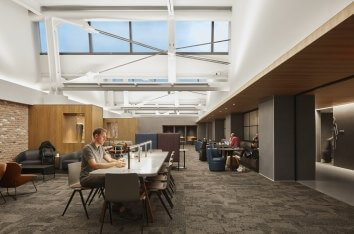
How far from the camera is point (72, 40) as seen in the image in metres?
13.3

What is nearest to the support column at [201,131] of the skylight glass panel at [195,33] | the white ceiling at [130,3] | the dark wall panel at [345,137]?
the skylight glass panel at [195,33]

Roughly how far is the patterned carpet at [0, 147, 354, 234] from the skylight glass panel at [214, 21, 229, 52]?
308 inches

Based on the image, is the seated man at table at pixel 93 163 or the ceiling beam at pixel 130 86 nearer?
the seated man at table at pixel 93 163

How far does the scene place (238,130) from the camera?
16422 mm

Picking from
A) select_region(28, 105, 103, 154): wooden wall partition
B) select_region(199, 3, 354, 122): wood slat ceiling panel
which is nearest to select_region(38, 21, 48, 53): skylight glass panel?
select_region(28, 105, 103, 154): wooden wall partition

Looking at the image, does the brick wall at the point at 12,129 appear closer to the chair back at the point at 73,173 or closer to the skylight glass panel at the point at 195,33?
the chair back at the point at 73,173

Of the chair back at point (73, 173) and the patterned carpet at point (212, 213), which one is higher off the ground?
the chair back at point (73, 173)

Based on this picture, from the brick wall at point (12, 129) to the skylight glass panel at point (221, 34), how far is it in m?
8.29

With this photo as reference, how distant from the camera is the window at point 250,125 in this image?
44.9 feet

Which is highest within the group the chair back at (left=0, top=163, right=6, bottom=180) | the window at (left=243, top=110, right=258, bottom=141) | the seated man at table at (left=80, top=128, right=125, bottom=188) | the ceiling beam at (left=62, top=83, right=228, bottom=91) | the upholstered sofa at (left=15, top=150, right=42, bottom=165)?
the ceiling beam at (left=62, top=83, right=228, bottom=91)

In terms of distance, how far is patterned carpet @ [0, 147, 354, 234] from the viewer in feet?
14.0

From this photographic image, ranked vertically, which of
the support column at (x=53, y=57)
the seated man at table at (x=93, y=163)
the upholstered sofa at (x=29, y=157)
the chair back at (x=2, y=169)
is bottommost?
the upholstered sofa at (x=29, y=157)

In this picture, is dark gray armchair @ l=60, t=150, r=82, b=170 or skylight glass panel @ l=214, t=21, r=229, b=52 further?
Answer: skylight glass panel @ l=214, t=21, r=229, b=52

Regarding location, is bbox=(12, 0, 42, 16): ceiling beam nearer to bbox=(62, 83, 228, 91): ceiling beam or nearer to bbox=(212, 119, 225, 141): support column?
bbox=(62, 83, 228, 91): ceiling beam
